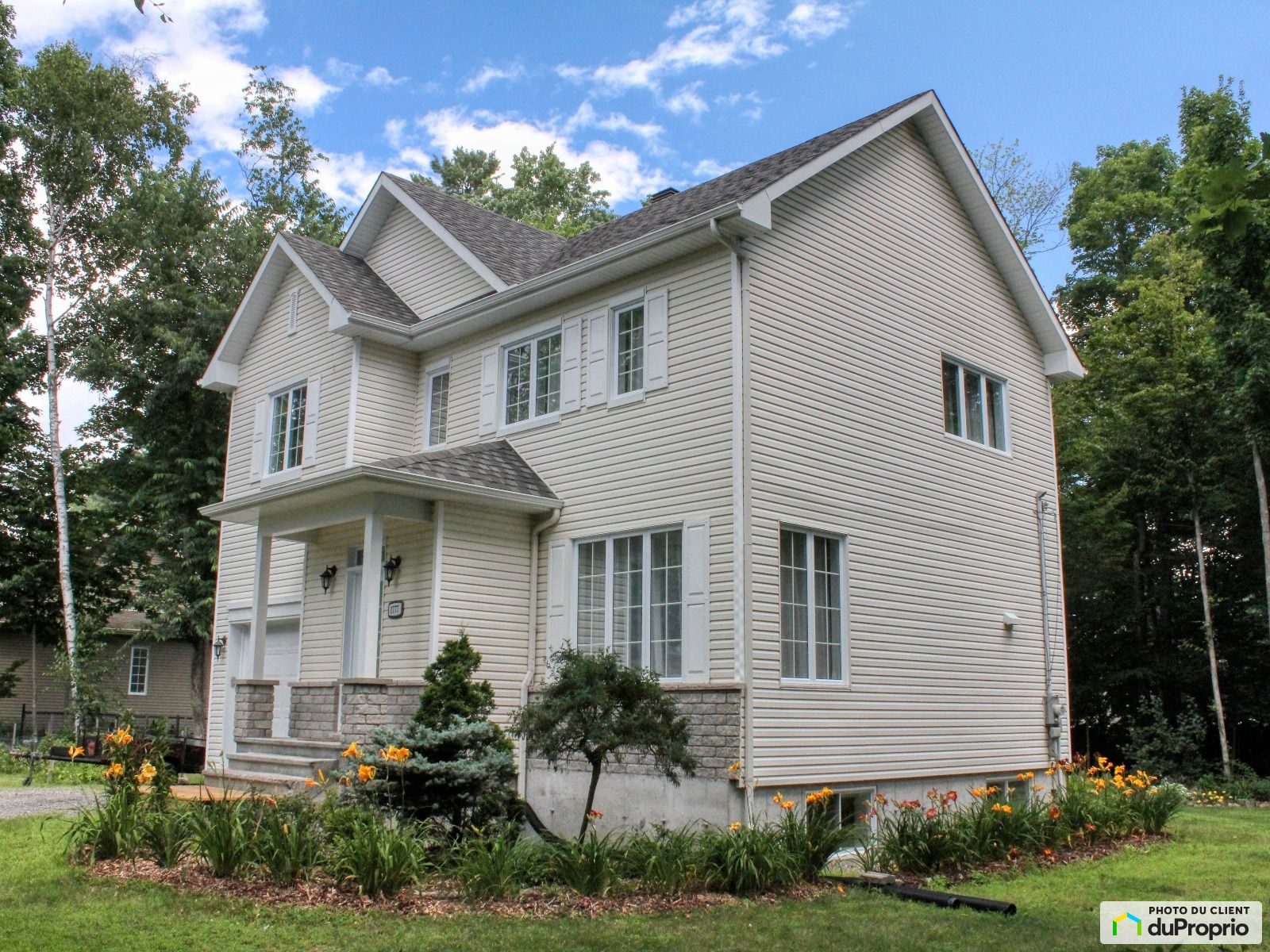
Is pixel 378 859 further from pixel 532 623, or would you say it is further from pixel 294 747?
pixel 532 623

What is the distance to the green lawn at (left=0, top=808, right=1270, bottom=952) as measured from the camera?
6.56 m

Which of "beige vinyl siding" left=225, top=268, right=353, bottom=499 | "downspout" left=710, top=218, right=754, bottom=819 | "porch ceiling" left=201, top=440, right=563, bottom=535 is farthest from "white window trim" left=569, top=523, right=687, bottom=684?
"beige vinyl siding" left=225, top=268, right=353, bottom=499

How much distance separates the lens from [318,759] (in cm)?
1187

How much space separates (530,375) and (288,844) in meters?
7.37

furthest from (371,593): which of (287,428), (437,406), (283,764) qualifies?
(287,428)

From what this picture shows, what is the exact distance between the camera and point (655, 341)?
1233 cm

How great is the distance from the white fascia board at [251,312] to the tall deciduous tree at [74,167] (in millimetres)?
10374

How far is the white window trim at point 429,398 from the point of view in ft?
50.4

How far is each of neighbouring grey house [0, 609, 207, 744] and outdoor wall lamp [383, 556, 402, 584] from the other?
1639cm

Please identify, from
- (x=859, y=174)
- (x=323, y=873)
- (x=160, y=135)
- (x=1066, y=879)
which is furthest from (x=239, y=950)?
(x=160, y=135)

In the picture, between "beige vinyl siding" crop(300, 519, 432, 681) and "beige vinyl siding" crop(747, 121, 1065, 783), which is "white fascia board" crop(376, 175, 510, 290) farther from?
"beige vinyl siding" crop(747, 121, 1065, 783)

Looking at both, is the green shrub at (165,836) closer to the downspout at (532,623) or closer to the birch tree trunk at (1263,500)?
the downspout at (532,623)

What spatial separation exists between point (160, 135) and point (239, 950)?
27.3 m

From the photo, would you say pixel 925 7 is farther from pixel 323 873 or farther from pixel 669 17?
pixel 323 873
